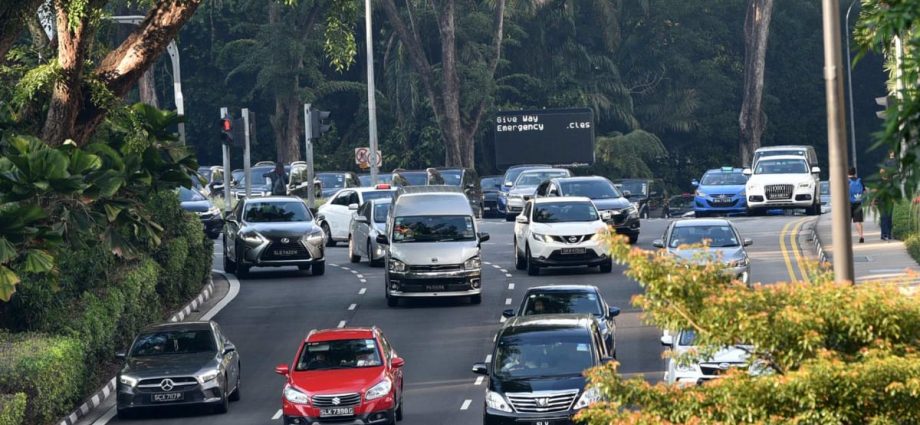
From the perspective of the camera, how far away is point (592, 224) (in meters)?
34.6

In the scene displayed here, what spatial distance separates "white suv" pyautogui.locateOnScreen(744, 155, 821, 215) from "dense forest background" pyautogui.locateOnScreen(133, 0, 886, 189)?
80.4 ft

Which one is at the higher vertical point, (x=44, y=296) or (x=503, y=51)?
(x=503, y=51)

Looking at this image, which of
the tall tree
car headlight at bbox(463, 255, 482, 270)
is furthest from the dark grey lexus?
the tall tree

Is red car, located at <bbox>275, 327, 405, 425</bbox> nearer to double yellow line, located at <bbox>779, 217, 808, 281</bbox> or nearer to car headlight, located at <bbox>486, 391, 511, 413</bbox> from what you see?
car headlight, located at <bbox>486, 391, 511, 413</bbox>

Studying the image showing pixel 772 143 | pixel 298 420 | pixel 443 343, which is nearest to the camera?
pixel 298 420

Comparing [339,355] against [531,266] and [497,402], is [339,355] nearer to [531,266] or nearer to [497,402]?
[497,402]

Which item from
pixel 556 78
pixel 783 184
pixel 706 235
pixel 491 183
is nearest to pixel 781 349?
pixel 706 235

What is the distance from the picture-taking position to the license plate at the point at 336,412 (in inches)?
802

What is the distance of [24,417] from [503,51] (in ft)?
192

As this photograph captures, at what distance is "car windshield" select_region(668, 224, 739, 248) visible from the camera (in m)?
31.3

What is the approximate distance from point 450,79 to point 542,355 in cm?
4803

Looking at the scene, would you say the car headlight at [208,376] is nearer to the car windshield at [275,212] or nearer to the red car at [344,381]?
the red car at [344,381]

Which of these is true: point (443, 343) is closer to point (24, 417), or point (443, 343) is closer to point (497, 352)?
point (497, 352)

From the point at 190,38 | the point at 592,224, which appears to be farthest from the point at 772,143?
the point at 592,224
